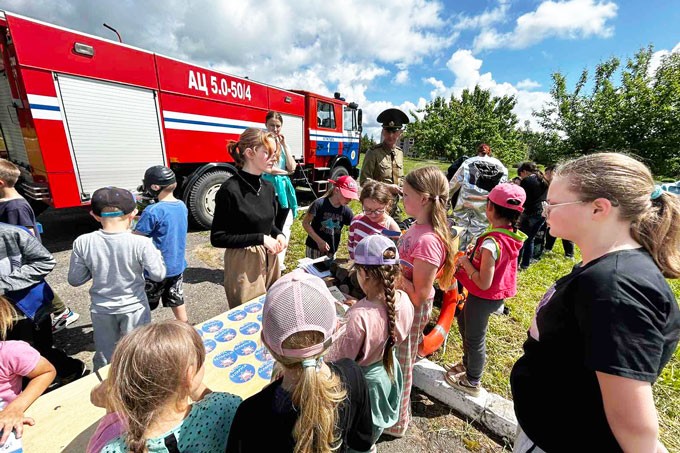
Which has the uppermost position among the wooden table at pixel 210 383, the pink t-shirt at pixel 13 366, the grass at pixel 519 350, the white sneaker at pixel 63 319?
the pink t-shirt at pixel 13 366

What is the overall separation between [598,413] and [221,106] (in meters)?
6.47

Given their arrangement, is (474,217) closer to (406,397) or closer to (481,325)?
(481,325)

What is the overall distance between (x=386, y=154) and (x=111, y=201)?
3.32 meters

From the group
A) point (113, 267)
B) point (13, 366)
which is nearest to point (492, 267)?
point (113, 267)

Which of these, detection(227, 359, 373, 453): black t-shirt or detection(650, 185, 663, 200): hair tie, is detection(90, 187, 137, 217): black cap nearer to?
detection(227, 359, 373, 453): black t-shirt

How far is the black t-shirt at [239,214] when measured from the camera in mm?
2049

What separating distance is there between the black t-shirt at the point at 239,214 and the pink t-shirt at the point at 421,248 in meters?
1.01

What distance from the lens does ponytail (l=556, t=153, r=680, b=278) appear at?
0.89 meters

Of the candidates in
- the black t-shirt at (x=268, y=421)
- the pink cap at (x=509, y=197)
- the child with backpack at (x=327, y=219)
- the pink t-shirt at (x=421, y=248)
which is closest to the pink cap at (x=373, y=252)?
the pink t-shirt at (x=421, y=248)

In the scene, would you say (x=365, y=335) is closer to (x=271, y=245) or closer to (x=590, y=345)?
(x=590, y=345)

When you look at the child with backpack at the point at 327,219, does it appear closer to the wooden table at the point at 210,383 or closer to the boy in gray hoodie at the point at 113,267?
the wooden table at the point at 210,383

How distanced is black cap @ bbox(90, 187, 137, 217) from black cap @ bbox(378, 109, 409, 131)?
3.34 m

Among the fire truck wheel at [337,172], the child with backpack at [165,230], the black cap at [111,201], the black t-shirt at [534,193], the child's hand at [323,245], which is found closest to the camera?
the black cap at [111,201]

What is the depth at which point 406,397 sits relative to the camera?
1853 millimetres
